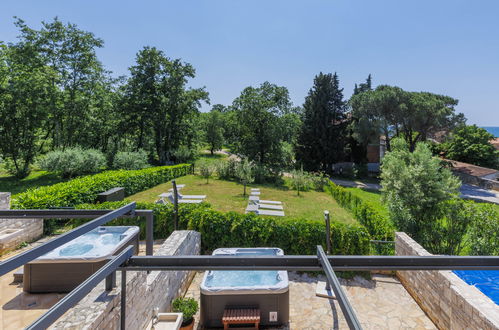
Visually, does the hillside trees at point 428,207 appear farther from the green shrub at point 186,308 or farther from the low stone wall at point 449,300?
the green shrub at point 186,308

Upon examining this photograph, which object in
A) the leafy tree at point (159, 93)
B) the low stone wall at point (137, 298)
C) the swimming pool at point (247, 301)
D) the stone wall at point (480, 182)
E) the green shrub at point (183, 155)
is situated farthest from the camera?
the green shrub at point (183, 155)

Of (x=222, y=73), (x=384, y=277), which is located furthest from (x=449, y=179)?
(x=222, y=73)

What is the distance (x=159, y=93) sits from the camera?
28.8 metres

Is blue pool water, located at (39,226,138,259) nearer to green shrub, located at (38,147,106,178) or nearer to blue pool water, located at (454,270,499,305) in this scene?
blue pool water, located at (454,270,499,305)

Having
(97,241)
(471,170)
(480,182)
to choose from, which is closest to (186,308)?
(97,241)

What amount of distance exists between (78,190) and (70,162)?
10278mm

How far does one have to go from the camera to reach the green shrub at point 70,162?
57.5 feet

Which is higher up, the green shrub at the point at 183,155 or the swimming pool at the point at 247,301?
the green shrub at the point at 183,155

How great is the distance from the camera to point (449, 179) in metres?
9.68

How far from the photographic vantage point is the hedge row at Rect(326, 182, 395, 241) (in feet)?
29.8

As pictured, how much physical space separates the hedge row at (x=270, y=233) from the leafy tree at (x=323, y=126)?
2235cm

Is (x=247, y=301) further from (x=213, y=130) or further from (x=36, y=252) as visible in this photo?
(x=213, y=130)

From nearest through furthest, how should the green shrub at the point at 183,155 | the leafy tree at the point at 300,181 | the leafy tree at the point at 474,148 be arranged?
the leafy tree at the point at 300,181 → the green shrub at the point at 183,155 → the leafy tree at the point at 474,148

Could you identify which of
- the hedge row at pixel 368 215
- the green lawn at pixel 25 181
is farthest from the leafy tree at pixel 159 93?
the hedge row at pixel 368 215
